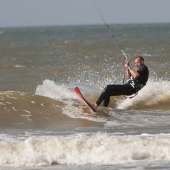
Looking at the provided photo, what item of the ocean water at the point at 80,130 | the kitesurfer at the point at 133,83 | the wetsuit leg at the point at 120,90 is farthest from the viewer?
the wetsuit leg at the point at 120,90

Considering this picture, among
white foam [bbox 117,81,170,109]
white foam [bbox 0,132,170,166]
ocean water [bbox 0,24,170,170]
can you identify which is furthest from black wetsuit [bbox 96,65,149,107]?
white foam [bbox 0,132,170,166]

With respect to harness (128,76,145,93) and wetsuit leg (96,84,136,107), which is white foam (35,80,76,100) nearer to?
wetsuit leg (96,84,136,107)

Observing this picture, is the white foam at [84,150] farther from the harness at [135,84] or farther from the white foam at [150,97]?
the white foam at [150,97]

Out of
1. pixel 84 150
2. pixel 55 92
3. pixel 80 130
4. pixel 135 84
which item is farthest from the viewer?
pixel 55 92

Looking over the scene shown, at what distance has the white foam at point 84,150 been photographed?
3580mm

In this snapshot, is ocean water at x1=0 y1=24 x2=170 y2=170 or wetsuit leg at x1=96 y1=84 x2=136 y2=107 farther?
wetsuit leg at x1=96 y1=84 x2=136 y2=107

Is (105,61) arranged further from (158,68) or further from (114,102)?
(114,102)

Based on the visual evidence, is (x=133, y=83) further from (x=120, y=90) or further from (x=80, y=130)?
(x=80, y=130)

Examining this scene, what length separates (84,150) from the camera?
12.4 ft

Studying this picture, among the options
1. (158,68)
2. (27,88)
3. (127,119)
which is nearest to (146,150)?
(127,119)

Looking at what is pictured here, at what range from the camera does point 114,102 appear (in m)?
7.18

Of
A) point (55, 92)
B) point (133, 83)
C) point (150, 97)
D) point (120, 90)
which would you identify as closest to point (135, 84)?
point (133, 83)

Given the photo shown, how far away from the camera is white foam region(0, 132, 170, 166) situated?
3580mm

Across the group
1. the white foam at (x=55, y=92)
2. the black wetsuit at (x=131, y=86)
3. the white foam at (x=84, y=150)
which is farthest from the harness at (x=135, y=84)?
the white foam at (x=55, y=92)
